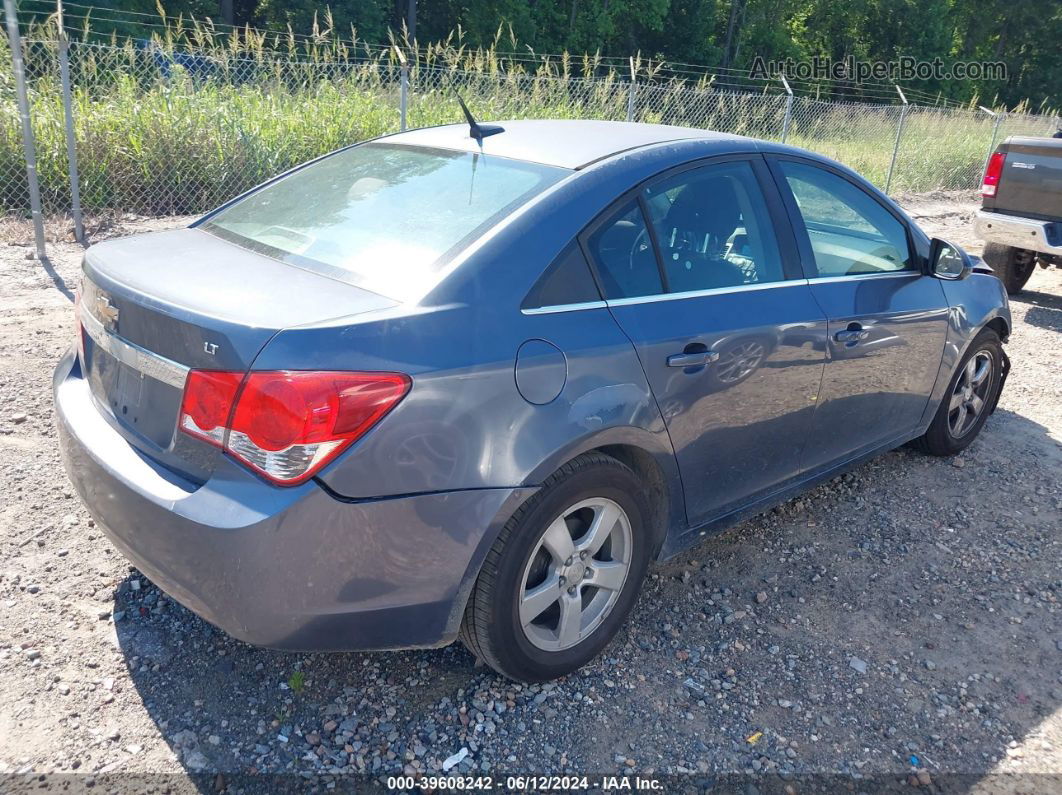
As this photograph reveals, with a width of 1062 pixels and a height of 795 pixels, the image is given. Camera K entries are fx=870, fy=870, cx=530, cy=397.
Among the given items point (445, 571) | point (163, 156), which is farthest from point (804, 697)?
point (163, 156)

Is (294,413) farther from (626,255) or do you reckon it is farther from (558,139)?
(558,139)

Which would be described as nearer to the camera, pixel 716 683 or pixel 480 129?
pixel 716 683

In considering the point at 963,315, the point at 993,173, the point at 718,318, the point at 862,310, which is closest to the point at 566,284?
the point at 718,318

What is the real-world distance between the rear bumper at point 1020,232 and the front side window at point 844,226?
469 centimetres

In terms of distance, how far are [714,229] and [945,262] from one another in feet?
5.15

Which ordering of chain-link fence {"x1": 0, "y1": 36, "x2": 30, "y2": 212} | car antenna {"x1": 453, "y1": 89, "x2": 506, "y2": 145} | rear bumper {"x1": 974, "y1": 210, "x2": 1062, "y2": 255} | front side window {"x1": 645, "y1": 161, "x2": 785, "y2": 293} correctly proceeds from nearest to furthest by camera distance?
front side window {"x1": 645, "y1": 161, "x2": 785, "y2": 293} → car antenna {"x1": 453, "y1": 89, "x2": 506, "y2": 145} → rear bumper {"x1": 974, "y1": 210, "x2": 1062, "y2": 255} → chain-link fence {"x1": 0, "y1": 36, "x2": 30, "y2": 212}

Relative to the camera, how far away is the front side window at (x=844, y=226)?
3.60m

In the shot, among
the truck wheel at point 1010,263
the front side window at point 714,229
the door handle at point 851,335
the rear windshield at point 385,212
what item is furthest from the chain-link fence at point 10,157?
the truck wheel at point 1010,263

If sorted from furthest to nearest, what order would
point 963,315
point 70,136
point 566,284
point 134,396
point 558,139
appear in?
point 70,136 → point 963,315 → point 558,139 → point 566,284 → point 134,396

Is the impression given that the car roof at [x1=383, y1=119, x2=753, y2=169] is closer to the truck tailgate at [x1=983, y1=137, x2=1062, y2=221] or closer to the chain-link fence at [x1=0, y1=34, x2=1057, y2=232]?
the chain-link fence at [x1=0, y1=34, x2=1057, y2=232]

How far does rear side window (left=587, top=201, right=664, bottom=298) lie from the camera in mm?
2785

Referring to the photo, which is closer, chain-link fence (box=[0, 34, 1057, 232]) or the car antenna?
the car antenna

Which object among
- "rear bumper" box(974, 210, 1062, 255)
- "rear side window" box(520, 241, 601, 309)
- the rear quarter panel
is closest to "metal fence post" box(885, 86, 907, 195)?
"rear bumper" box(974, 210, 1062, 255)

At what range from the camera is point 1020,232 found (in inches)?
314
